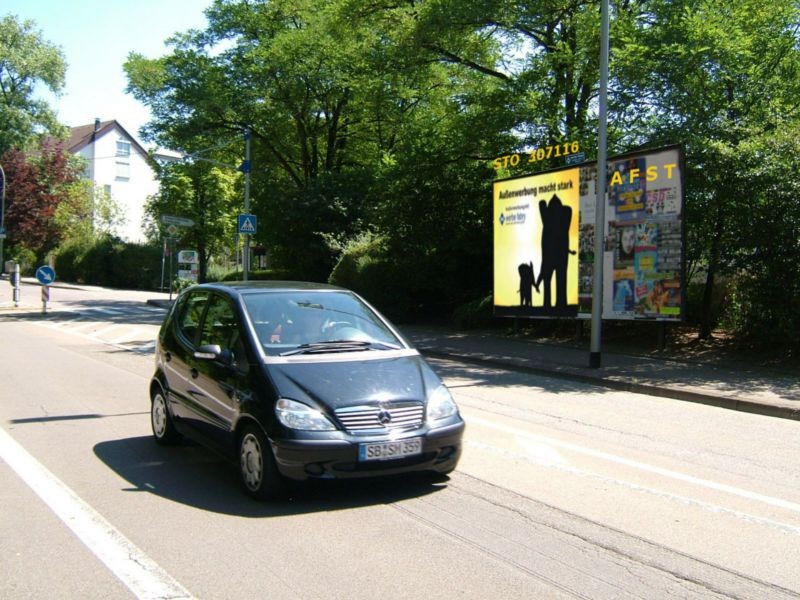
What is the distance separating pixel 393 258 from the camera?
22203 mm

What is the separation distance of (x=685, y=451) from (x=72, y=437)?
6188 millimetres

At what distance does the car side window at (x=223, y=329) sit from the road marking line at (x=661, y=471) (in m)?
3.47

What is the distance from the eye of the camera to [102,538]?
4.57 m

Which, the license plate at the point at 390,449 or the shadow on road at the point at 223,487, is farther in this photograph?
the shadow on road at the point at 223,487

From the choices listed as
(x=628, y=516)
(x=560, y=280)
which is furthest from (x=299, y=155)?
(x=628, y=516)

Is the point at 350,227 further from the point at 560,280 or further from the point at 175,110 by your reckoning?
the point at 560,280

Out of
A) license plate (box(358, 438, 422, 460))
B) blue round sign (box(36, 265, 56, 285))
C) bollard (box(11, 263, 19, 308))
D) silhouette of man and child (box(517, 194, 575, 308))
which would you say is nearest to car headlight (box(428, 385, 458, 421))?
license plate (box(358, 438, 422, 460))

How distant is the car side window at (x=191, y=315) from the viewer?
6.85 metres

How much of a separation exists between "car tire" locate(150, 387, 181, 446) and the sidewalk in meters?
7.37

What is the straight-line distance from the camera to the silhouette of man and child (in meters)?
16.1

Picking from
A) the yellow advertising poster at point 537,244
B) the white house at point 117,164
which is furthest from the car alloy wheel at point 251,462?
the white house at point 117,164

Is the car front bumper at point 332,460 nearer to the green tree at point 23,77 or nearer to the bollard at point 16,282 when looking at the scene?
the bollard at point 16,282

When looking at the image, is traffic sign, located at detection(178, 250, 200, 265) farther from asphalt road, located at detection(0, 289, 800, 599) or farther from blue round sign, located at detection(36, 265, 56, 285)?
asphalt road, located at detection(0, 289, 800, 599)

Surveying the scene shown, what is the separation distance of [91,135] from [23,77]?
16.4 m
